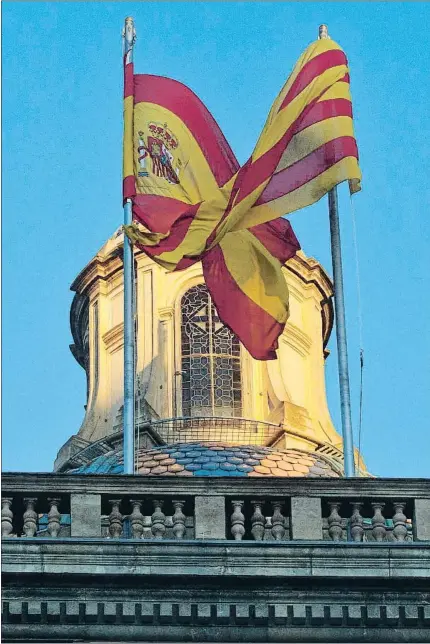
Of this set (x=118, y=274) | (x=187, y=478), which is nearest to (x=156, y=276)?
(x=118, y=274)

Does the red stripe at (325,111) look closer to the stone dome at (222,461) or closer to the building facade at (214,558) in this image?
the building facade at (214,558)

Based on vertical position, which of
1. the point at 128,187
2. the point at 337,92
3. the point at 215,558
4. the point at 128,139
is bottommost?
the point at 215,558

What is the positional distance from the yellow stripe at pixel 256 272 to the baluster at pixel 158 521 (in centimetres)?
664

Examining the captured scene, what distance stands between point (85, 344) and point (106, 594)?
2717 cm

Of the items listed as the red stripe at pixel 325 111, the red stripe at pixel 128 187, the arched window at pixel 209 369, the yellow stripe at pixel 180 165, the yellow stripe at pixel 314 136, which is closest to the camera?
the yellow stripe at pixel 314 136

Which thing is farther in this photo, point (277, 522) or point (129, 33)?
point (129, 33)

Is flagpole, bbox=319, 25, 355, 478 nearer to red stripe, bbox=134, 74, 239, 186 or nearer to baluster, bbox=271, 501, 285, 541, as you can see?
baluster, bbox=271, 501, 285, 541

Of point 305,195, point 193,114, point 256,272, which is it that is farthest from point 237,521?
point 193,114

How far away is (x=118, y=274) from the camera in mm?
56062

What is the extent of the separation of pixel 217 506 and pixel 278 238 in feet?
26.3

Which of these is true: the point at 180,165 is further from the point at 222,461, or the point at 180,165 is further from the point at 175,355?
the point at 175,355

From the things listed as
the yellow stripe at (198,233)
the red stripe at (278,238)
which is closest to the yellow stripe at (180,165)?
the yellow stripe at (198,233)

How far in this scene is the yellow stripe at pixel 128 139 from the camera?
124 ft

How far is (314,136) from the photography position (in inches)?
1485
